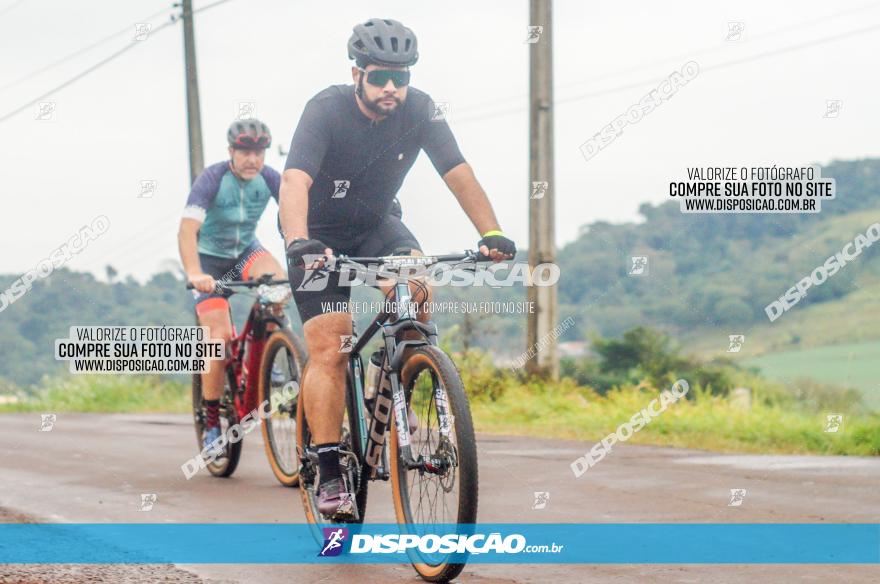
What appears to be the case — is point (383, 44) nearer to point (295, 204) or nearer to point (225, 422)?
point (295, 204)

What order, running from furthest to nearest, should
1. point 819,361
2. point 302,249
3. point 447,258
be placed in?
1. point 819,361
2. point 447,258
3. point 302,249

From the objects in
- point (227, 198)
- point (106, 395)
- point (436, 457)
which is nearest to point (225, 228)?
point (227, 198)

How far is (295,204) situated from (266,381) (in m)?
2.95

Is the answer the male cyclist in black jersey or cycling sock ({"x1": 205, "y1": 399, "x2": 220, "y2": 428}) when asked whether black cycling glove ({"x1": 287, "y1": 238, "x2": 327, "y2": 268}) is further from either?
cycling sock ({"x1": 205, "y1": 399, "x2": 220, "y2": 428})

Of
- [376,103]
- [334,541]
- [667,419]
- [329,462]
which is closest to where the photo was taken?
[376,103]

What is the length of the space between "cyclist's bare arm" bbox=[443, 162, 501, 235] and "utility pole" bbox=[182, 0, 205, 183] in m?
18.4

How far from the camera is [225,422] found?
870 centimetres

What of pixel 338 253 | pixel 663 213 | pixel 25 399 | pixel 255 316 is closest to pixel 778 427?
pixel 255 316

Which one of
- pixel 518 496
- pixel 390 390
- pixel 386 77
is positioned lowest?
pixel 518 496

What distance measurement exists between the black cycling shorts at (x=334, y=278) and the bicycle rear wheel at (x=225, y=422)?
3051 millimetres

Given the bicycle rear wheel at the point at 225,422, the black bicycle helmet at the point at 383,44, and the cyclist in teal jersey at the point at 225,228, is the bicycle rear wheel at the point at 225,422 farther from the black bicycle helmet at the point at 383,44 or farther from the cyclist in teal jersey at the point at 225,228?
the black bicycle helmet at the point at 383,44

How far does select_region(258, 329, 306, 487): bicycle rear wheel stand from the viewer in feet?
25.7

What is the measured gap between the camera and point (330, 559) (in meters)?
5.61

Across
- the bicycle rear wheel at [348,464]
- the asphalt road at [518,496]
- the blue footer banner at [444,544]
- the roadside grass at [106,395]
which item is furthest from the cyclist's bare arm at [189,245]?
the roadside grass at [106,395]
